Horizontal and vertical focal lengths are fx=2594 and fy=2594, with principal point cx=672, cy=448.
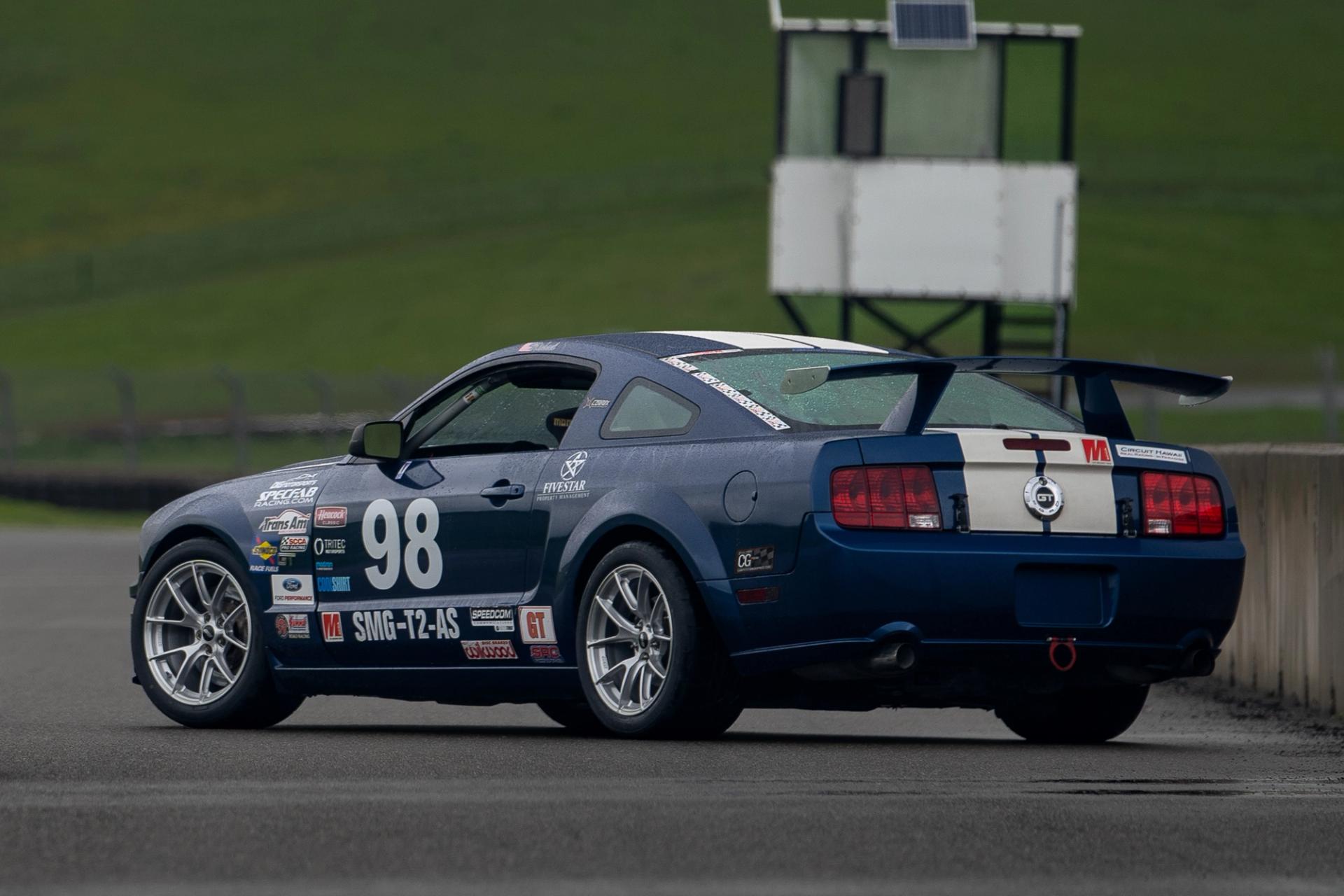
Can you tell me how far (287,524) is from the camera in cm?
989

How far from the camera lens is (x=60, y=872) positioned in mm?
5867

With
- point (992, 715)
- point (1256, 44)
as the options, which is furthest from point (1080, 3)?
point (992, 715)

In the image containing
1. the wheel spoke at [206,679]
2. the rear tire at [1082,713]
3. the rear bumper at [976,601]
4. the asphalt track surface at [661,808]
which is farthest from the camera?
the wheel spoke at [206,679]

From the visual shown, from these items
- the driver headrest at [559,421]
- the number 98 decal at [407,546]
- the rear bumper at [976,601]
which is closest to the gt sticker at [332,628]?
the number 98 decal at [407,546]

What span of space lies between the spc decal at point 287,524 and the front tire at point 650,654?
1.51 metres

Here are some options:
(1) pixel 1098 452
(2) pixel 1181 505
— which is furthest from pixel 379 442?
(2) pixel 1181 505


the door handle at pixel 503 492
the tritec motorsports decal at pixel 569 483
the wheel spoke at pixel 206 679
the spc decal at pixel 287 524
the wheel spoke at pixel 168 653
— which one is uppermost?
the tritec motorsports decal at pixel 569 483

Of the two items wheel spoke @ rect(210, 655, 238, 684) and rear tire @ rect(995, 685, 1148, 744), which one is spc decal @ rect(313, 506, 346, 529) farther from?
rear tire @ rect(995, 685, 1148, 744)

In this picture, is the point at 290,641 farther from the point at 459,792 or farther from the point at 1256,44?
the point at 1256,44

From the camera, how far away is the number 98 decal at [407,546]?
9.43m

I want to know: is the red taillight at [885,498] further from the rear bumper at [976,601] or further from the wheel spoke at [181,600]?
the wheel spoke at [181,600]

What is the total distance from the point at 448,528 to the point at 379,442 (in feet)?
1.73

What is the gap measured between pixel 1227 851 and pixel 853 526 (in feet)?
6.91

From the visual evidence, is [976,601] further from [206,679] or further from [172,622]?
[172,622]
